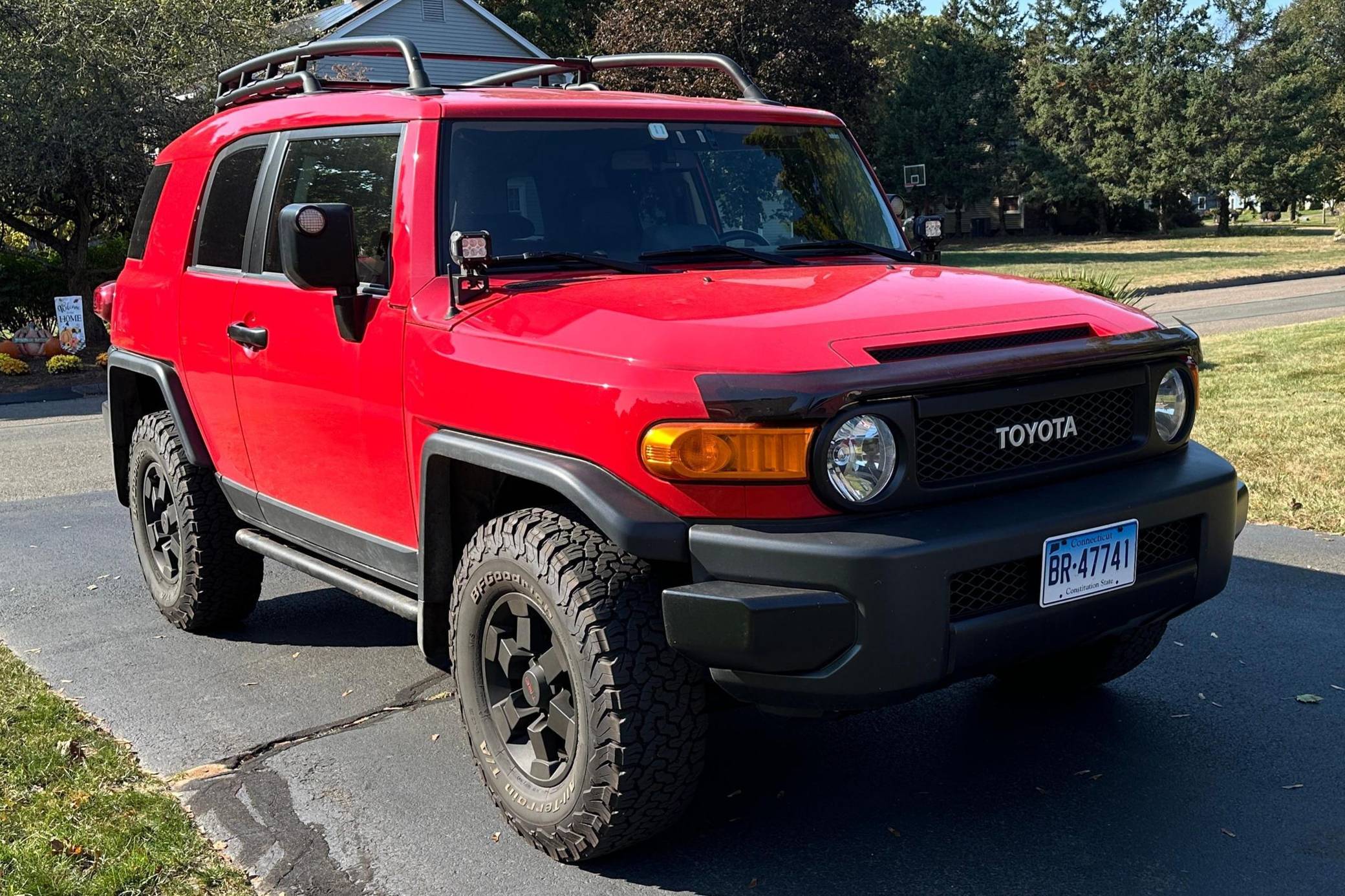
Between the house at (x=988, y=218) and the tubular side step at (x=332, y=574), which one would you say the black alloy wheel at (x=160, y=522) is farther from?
the house at (x=988, y=218)

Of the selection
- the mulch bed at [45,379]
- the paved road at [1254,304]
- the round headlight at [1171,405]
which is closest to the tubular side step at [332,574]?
the round headlight at [1171,405]

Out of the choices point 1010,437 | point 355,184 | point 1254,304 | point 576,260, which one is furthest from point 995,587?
point 1254,304

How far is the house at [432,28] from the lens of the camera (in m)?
34.7

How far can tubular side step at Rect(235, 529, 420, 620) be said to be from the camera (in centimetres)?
418

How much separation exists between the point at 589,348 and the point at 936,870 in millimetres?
1625

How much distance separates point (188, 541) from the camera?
5.41 metres

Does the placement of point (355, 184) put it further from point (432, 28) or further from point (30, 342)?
point (432, 28)

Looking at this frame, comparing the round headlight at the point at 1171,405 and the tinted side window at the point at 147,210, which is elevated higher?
the tinted side window at the point at 147,210

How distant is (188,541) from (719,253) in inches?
104

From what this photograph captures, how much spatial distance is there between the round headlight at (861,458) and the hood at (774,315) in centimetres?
16

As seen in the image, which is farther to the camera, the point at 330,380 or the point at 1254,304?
the point at 1254,304

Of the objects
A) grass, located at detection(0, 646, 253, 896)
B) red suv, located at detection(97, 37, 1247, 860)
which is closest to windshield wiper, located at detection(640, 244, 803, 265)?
red suv, located at detection(97, 37, 1247, 860)

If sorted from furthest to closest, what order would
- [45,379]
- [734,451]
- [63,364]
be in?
[63,364] → [45,379] → [734,451]

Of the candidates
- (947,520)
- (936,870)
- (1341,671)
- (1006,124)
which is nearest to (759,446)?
(947,520)
